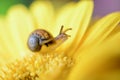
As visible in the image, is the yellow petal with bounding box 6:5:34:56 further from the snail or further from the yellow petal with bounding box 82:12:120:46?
the yellow petal with bounding box 82:12:120:46

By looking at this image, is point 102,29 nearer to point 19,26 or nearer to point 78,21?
point 78,21

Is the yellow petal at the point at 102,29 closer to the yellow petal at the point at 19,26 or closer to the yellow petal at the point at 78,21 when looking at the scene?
the yellow petal at the point at 78,21

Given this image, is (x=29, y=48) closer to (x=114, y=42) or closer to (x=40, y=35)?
(x=40, y=35)

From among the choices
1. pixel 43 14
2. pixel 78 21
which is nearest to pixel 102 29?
pixel 78 21

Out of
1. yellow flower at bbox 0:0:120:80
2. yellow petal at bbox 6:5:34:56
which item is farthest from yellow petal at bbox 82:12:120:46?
yellow petal at bbox 6:5:34:56

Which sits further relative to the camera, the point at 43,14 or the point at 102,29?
the point at 43,14

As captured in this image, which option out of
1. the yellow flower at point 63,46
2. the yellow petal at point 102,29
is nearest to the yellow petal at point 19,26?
the yellow flower at point 63,46
